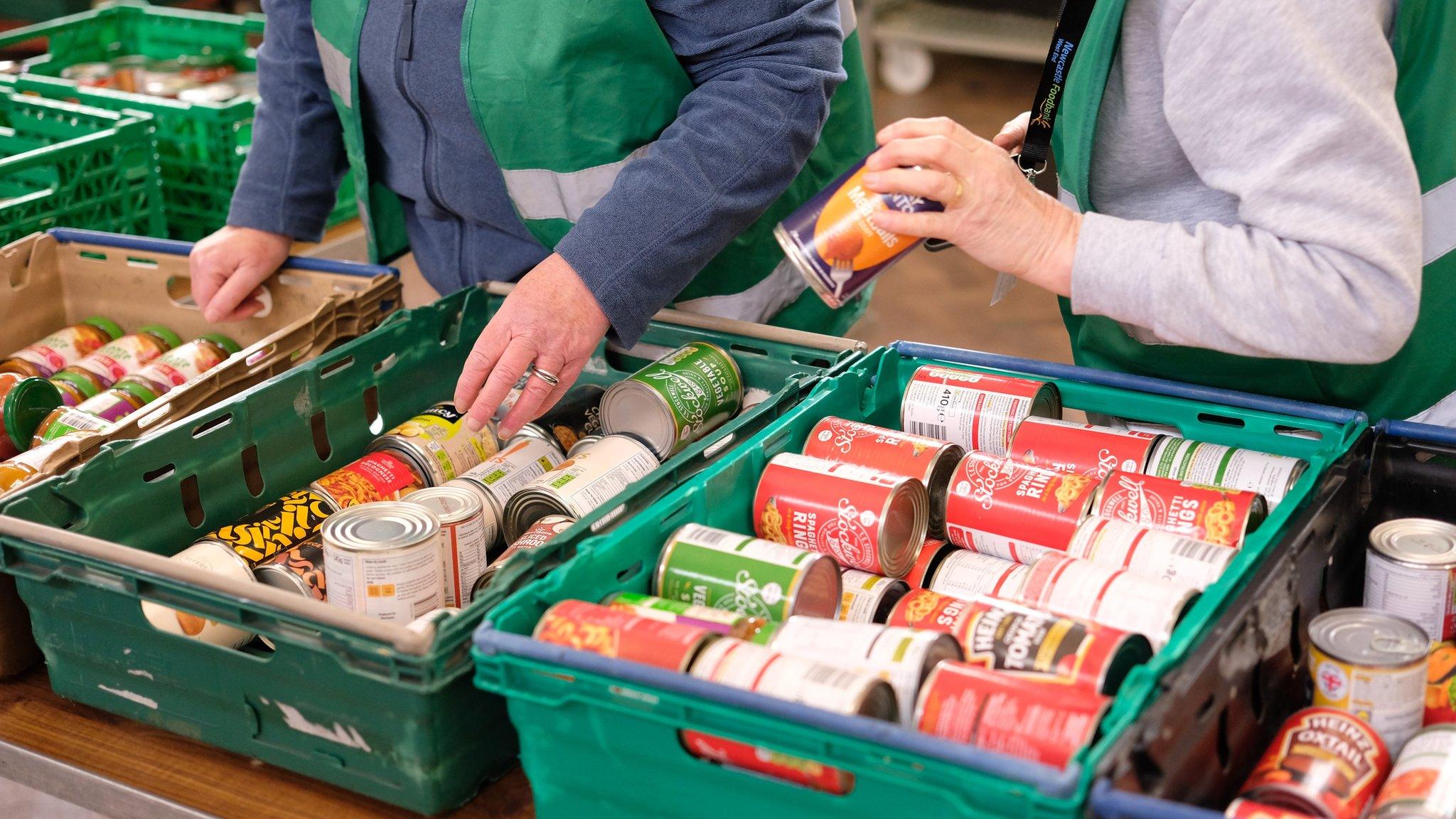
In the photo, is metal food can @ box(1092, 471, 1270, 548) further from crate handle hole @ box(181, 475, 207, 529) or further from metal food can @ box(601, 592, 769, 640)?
crate handle hole @ box(181, 475, 207, 529)

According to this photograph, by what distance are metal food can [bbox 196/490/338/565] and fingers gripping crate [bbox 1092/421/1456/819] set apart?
84cm

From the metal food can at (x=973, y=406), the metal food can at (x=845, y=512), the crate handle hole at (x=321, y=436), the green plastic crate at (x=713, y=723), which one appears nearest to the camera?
the green plastic crate at (x=713, y=723)

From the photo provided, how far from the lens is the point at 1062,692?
3.22 ft

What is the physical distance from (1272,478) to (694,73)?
0.88 meters

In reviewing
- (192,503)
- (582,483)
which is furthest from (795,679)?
(192,503)

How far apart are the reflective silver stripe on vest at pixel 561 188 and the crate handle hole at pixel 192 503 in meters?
0.55

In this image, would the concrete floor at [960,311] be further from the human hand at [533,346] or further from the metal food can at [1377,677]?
the metal food can at [1377,677]

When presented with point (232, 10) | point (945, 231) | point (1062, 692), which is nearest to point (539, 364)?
point (945, 231)

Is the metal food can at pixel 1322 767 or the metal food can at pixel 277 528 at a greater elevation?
the metal food can at pixel 1322 767

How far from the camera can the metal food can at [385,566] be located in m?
1.23

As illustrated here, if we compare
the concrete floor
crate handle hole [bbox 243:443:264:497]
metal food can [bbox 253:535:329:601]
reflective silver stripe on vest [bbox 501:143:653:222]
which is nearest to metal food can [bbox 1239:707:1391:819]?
metal food can [bbox 253:535:329:601]

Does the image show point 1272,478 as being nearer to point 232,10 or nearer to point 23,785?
point 23,785

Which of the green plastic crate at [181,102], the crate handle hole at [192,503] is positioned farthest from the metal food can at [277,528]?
the green plastic crate at [181,102]

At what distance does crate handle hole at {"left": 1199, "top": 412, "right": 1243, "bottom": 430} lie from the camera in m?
1.47
